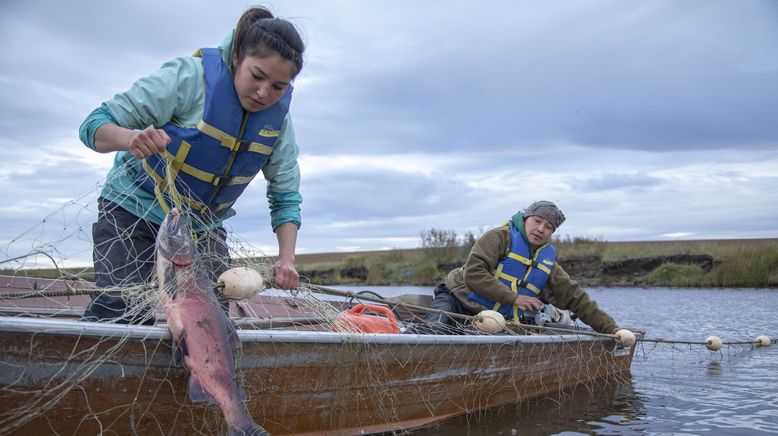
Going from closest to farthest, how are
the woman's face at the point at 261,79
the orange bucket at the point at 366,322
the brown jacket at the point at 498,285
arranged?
the woman's face at the point at 261,79, the orange bucket at the point at 366,322, the brown jacket at the point at 498,285

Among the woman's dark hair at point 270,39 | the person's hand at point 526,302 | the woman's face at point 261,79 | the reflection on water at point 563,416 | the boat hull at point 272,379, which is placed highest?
the woman's dark hair at point 270,39

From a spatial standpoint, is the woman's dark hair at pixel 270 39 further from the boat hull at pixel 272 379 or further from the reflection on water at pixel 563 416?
the reflection on water at pixel 563 416

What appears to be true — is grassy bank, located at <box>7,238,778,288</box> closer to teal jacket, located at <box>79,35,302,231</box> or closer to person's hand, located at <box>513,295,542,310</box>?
person's hand, located at <box>513,295,542,310</box>

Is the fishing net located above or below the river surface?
above

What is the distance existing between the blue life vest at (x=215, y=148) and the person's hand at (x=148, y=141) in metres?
0.47

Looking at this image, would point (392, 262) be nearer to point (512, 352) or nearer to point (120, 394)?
point (512, 352)

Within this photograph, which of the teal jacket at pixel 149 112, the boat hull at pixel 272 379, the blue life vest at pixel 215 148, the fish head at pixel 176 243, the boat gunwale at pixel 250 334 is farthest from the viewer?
the blue life vest at pixel 215 148

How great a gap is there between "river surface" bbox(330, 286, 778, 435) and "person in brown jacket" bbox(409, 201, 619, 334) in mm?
854

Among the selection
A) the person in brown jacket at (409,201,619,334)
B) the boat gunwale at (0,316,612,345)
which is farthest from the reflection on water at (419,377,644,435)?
the person in brown jacket at (409,201,619,334)

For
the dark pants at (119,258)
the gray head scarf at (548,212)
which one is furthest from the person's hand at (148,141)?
the gray head scarf at (548,212)

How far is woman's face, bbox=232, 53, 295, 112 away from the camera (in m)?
3.54

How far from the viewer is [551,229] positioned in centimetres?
689

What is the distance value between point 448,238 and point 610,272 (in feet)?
28.8

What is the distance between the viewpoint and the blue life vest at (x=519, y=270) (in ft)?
22.4
